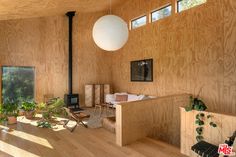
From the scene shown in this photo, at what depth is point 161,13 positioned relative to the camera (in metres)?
6.62

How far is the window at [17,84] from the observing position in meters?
6.80

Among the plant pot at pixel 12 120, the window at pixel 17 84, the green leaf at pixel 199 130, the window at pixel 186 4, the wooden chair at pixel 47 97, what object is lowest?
the plant pot at pixel 12 120

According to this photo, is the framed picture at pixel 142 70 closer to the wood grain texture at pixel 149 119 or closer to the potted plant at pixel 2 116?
the wood grain texture at pixel 149 119

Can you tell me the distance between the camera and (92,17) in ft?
29.0

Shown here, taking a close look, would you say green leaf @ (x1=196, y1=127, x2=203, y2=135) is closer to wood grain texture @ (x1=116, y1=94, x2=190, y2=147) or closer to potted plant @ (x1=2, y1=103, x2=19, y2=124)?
wood grain texture @ (x1=116, y1=94, x2=190, y2=147)

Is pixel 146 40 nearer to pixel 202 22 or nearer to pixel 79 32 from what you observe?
pixel 202 22

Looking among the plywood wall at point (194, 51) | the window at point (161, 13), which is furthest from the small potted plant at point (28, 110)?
the window at point (161, 13)

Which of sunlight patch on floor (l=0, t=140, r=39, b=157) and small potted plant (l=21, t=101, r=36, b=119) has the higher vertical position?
small potted plant (l=21, t=101, r=36, b=119)

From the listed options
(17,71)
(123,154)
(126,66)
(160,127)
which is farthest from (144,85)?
(17,71)

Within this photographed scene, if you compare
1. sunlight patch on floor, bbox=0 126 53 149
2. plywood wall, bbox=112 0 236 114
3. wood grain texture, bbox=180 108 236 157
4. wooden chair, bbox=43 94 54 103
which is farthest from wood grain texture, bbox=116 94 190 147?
wooden chair, bbox=43 94 54 103

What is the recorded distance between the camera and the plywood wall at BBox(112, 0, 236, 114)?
185 inches

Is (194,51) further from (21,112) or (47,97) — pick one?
(21,112)

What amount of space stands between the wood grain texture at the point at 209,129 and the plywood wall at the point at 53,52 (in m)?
6.03

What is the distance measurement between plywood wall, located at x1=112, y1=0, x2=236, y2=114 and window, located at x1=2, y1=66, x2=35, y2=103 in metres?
4.29
